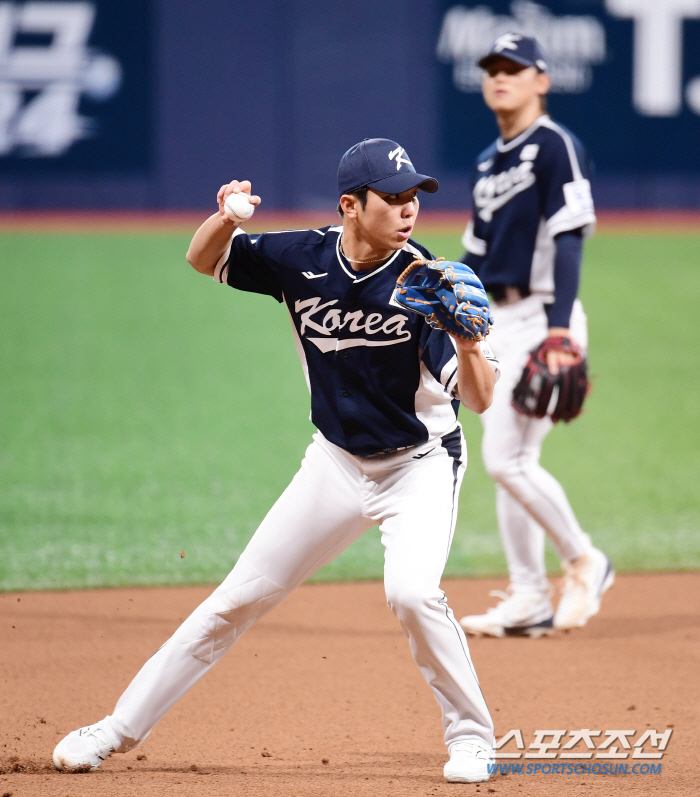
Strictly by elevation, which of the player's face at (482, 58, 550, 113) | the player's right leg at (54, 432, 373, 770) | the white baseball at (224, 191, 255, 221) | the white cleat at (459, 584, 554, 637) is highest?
the player's face at (482, 58, 550, 113)

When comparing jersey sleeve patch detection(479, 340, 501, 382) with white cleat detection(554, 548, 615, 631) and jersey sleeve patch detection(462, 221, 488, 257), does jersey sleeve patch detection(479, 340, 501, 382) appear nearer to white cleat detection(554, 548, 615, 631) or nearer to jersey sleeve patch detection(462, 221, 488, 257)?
jersey sleeve patch detection(462, 221, 488, 257)

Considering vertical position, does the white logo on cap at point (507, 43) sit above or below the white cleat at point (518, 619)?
above

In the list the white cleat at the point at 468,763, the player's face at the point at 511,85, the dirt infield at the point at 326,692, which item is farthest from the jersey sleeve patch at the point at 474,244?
the white cleat at the point at 468,763

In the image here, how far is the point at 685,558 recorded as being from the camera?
5.73 meters

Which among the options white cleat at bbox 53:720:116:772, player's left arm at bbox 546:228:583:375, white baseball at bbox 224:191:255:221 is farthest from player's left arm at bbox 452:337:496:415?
player's left arm at bbox 546:228:583:375

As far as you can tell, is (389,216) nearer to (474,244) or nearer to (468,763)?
(468,763)

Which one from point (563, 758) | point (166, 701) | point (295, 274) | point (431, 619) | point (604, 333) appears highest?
point (295, 274)

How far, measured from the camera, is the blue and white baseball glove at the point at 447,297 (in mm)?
2717

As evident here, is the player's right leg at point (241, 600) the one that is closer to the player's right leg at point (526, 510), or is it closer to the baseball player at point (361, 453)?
the baseball player at point (361, 453)

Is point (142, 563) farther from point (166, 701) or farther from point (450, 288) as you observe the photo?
point (450, 288)

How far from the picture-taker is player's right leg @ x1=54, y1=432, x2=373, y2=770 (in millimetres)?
3064

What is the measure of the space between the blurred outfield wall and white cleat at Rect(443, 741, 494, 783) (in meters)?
15.3

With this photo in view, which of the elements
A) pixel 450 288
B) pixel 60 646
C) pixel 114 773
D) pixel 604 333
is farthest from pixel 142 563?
pixel 604 333

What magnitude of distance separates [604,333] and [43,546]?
24.4ft
